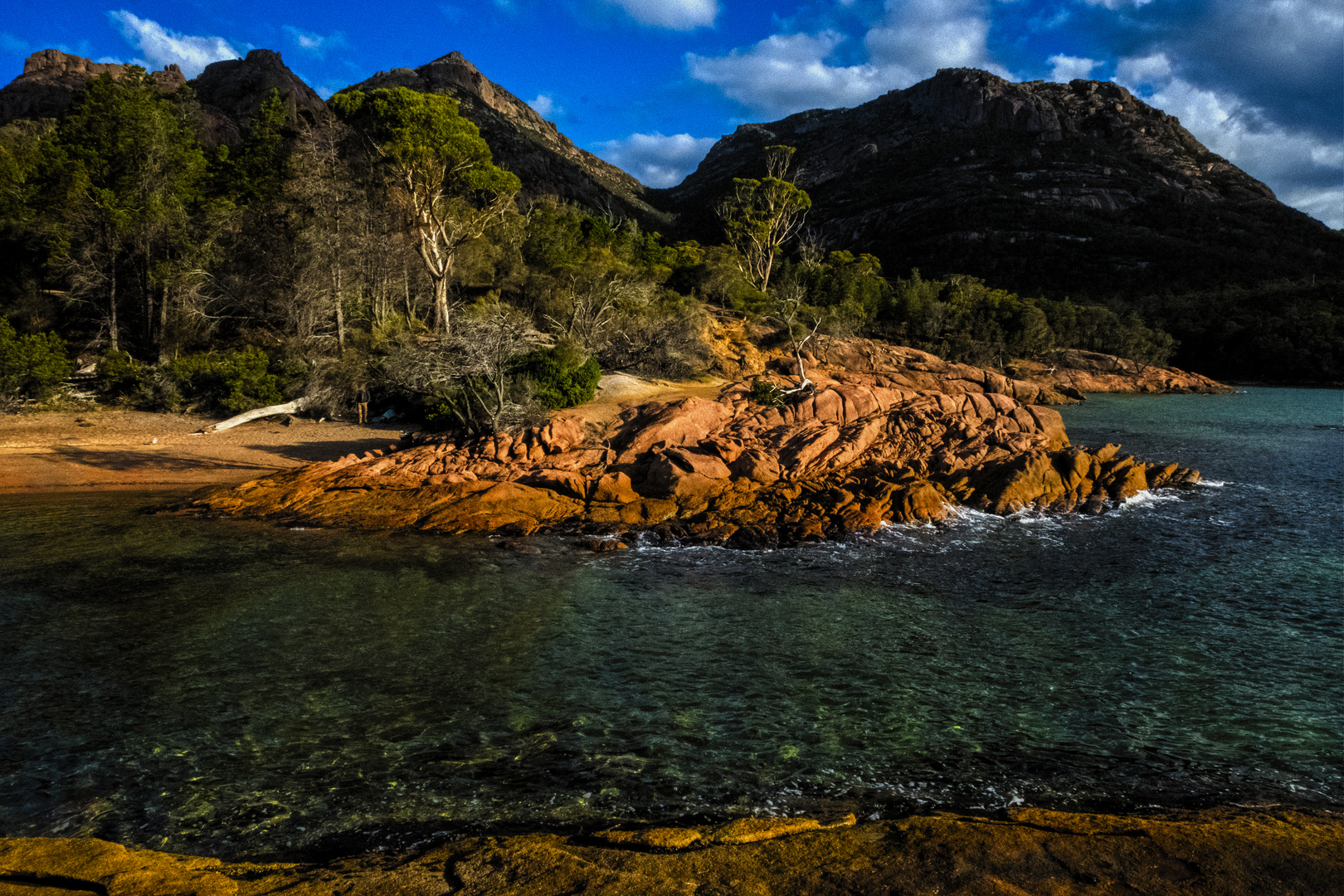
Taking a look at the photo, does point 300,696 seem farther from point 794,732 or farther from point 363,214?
point 363,214

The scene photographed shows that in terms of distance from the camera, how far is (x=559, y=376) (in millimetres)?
23250

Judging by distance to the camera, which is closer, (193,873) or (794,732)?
(193,873)

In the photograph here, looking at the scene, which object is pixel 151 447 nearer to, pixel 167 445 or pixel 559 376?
pixel 167 445

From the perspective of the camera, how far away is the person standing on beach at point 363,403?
27531mm

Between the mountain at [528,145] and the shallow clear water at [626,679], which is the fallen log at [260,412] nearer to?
the shallow clear water at [626,679]

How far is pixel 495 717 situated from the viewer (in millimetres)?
7754

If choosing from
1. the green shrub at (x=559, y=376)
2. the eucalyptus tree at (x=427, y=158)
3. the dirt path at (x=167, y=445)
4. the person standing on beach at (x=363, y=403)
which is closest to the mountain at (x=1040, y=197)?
the eucalyptus tree at (x=427, y=158)

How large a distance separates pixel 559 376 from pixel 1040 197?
110 meters

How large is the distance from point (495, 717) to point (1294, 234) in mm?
137239

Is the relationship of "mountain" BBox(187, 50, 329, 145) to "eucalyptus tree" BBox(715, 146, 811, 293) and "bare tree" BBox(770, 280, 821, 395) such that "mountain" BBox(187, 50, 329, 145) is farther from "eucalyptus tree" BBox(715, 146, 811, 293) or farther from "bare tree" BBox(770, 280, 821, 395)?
"bare tree" BBox(770, 280, 821, 395)

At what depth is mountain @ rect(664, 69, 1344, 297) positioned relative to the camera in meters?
90.6

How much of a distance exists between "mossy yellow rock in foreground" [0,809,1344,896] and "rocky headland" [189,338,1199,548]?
10226 mm

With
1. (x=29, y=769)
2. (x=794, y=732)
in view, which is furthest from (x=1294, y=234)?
(x=29, y=769)

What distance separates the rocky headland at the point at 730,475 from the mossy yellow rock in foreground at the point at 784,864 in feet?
33.6
